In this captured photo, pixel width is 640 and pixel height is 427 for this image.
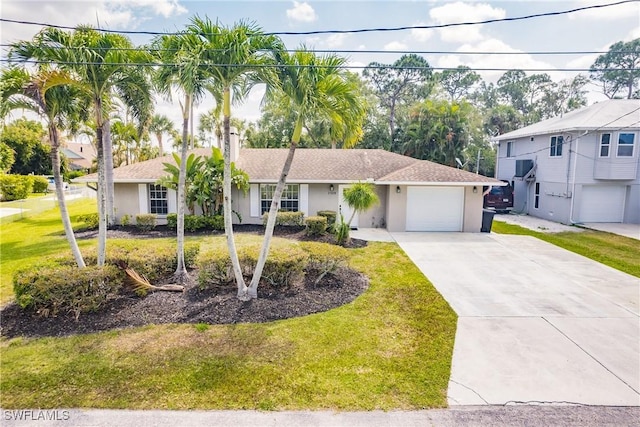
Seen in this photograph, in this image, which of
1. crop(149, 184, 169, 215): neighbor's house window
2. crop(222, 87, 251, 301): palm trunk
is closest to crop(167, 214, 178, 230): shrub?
crop(149, 184, 169, 215): neighbor's house window

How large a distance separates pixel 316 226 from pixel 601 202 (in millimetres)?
14498

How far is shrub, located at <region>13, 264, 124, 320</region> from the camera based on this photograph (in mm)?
6450

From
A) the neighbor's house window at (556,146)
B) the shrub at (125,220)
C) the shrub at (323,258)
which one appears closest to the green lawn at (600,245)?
the neighbor's house window at (556,146)

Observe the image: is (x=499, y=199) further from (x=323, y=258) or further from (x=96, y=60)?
(x=96, y=60)

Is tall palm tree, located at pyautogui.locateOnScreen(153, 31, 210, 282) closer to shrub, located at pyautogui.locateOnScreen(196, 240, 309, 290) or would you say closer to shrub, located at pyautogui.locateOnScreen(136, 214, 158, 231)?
shrub, located at pyautogui.locateOnScreen(196, 240, 309, 290)

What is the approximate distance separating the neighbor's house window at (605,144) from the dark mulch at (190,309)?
15686 mm

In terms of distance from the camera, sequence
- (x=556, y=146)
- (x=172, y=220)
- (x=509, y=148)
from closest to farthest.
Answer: (x=172, y=220)
(x=556, y=146)
(x=509, y=148)

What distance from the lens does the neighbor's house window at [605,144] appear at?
1694 cm

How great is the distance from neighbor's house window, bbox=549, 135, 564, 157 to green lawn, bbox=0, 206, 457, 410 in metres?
15.6

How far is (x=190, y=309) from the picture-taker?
7.01 meters

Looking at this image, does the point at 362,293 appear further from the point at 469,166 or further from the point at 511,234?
the point at 469,166

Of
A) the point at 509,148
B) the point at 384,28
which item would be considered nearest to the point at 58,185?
the point at 384,28

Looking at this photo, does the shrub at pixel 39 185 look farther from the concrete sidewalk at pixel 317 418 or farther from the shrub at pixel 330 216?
the concrete sidewalk at pixel 317 418

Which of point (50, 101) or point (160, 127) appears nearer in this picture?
point (50, 101)
